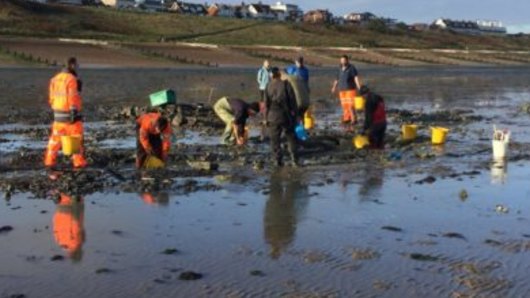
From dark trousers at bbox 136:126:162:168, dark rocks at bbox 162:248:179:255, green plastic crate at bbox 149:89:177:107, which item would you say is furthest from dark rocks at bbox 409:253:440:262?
green plastic crate at bbox 149:89:177:107

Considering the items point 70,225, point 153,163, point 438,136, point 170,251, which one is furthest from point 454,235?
point 438,136

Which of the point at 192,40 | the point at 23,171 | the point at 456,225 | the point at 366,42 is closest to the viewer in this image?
the point at 456,225

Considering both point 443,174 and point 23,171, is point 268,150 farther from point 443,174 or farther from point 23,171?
point 23,171

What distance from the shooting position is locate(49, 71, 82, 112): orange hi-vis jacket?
496 inches

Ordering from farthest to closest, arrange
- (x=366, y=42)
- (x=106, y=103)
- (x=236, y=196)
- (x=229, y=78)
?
(x=366, y=42) → (x=229, y=78) → (x=106, y=103) → (x=236, y=196)

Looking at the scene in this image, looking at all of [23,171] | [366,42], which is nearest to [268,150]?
[23,171]

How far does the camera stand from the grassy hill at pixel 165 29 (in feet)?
259

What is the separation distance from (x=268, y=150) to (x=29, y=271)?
27.5 feet

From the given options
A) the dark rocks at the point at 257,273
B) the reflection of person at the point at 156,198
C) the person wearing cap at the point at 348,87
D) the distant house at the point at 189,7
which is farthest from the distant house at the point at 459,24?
the dark rocks at the point at 257,273

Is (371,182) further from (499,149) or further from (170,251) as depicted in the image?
(170,251)

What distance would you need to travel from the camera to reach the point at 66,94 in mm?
12633

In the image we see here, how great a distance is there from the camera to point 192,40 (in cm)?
8419

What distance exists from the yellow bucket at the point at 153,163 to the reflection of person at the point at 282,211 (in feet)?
5.80

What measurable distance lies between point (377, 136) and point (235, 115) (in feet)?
8.82
